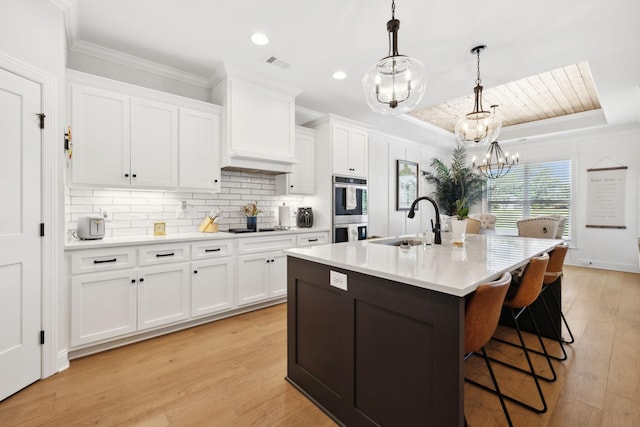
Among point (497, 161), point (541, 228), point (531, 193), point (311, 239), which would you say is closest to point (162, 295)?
point (311, 239)

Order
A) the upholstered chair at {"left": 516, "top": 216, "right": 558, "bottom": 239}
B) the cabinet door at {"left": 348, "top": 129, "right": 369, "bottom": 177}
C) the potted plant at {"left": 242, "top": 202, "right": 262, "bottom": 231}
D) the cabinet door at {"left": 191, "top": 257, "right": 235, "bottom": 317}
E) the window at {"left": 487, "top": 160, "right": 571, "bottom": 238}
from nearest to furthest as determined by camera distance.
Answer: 1. the cabinet door at {"left": 191, "top": 257, "right": 235, "bottom": 317}
2. the potted plant at {"left": 242, "top": 202, "right": 262, "bottom": 231}
3. the upholstered chair at {"left": 516, "top": 216, "right": 558, "bottom": 239}
4. the cabinet door at {"left": 348, "top": 129, "right": 369, "bottom": 177}
5. the window at {"left": 487, "top": 160, "right": 571, "bottom": 238}

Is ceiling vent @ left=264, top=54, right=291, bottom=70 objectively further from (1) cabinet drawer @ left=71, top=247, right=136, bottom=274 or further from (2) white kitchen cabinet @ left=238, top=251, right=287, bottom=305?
(1) cabinet drawer @ left=71, top=247, right=136, bottom=274

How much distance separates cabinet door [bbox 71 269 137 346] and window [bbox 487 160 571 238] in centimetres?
739

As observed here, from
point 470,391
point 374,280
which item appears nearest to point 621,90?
point 470,391

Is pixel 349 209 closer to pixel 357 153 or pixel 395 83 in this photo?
pixel 357 153

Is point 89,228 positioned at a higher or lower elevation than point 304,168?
lower

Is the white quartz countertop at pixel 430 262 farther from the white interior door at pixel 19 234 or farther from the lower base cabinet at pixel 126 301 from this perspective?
the white interior door at pixel 19 234

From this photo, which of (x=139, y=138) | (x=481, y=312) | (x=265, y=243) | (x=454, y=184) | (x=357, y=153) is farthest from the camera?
(x=454, y=184)

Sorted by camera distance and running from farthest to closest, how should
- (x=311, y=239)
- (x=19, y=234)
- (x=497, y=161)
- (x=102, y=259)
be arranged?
(x=497, y=161), (x=311, y=239), (x=102, y=259), (x=19, y=234)

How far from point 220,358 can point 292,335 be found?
0.81m

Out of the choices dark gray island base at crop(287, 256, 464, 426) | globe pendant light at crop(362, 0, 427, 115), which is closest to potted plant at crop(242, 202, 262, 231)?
dark gray island base at crop(287, 256, 464, 426)

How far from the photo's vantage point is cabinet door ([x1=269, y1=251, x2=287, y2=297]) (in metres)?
3.58

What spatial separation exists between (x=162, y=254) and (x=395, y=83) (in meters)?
2.50

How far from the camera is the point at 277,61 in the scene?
3109 millimetres
